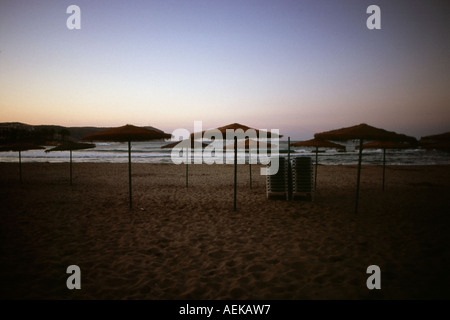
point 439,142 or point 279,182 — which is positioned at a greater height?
point 439,142

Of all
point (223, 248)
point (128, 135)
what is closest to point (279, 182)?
point (223, 248)

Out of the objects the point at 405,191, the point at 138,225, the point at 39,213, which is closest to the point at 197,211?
the point at 138,225

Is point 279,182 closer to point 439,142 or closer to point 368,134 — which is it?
point 368,134

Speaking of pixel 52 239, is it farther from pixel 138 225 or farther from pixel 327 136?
pixel 327 136

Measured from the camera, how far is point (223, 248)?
16.1 feet

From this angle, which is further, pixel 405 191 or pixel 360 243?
pixel 405 191

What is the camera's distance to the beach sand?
358 cm

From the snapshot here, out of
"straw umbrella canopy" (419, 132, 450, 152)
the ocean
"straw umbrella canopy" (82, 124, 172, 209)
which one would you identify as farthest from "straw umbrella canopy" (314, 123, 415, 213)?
the ocean

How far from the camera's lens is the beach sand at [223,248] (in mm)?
3580

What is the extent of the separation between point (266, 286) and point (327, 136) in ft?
15.0

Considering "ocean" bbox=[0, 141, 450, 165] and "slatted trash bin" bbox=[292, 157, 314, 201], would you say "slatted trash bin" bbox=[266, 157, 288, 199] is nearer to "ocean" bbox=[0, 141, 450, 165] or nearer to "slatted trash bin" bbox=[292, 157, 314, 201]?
"slatted trash bin" bbox=[292, 157, 314, 201]

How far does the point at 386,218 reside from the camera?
684cm

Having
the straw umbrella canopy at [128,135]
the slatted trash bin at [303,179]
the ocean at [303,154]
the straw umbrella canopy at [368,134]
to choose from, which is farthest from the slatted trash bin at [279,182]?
the ocean at [303,154]

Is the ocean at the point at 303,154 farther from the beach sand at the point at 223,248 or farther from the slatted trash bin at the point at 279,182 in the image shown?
the beach sand at the point at 223,248
